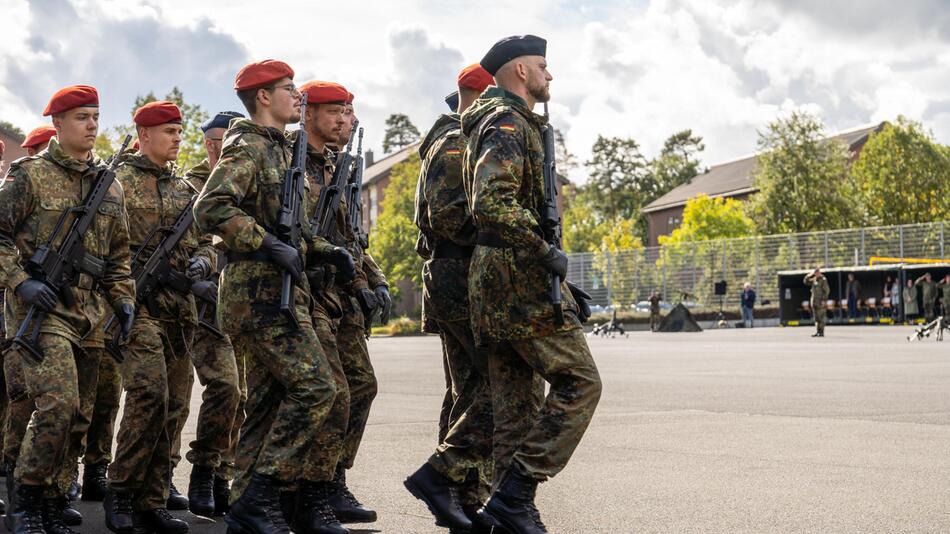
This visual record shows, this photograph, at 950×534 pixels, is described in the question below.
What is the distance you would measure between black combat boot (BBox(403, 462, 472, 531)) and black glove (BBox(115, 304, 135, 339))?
60.0 inches

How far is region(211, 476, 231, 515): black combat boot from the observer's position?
23.1ft

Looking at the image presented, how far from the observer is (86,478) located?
296 inches

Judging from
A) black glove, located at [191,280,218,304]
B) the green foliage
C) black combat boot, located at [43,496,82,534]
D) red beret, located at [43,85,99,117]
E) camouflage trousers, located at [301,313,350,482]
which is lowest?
black combat boot, located at [43,496,82,534]

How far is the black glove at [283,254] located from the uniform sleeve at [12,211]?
129cm

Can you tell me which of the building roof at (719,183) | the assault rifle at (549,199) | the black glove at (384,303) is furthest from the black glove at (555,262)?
the building roof at (719,183)

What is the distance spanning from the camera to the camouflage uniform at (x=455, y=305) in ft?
19.8

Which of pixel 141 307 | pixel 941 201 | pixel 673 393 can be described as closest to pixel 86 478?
pixel 141 307

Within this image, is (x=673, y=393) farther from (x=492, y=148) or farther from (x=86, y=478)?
(x=492, y=148)

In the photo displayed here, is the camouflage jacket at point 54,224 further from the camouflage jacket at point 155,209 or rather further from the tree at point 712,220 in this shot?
the tree at point 712,220

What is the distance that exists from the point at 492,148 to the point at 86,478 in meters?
3.54

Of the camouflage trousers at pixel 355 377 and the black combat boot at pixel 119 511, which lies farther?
the camouflage trousers at pixel 355 377

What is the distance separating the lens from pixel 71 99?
6461 mm

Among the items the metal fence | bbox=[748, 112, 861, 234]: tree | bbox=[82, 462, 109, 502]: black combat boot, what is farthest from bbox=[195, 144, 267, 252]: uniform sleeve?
bbox=[748, 112, 861, 234]: tree

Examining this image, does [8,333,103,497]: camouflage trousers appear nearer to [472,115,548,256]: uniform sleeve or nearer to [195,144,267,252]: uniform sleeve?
[195,144,267,252]: uniform sleeve
